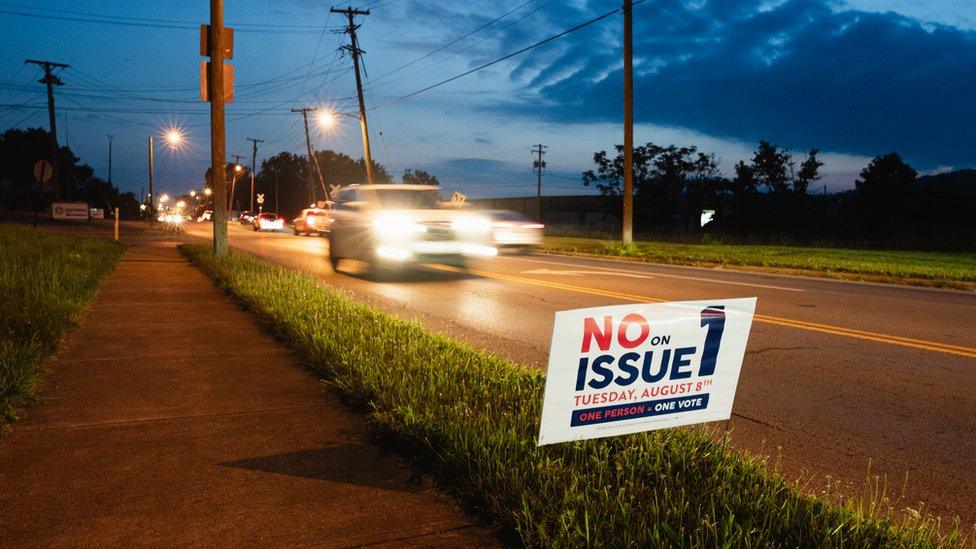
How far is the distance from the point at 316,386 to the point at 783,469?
3254 millimetres

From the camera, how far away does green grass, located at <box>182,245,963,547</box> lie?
2.94 m

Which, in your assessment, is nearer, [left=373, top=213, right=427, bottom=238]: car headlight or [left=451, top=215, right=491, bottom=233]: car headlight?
[left=373, top=213, right=427, bottom=238]: car headlight

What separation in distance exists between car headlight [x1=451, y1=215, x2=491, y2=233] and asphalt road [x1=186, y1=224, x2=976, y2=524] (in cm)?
97

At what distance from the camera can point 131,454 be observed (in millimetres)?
4051

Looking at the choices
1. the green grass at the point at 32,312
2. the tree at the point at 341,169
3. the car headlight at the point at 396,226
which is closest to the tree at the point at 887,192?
the car headlight at the point at 396,226

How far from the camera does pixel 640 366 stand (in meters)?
3.26

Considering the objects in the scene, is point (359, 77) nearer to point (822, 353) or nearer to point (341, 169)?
point (822, 353)

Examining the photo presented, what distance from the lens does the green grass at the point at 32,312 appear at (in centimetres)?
500

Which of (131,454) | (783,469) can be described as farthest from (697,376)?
(131,454)

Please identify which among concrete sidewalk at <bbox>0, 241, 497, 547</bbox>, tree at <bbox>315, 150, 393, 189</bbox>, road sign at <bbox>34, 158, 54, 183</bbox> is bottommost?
concrete sidewalk at <bbox>0, 241, 497, 547</bbox>

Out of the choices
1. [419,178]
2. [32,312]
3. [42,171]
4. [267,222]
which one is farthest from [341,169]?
[32,312]

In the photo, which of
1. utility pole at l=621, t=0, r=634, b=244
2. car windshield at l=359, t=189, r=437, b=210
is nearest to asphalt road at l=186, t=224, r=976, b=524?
car windshield at l=359, t=189, r=437, b=210

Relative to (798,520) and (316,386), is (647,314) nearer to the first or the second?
(798,520)

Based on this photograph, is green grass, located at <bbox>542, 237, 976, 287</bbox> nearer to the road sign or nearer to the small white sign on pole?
the small white sign on pole
